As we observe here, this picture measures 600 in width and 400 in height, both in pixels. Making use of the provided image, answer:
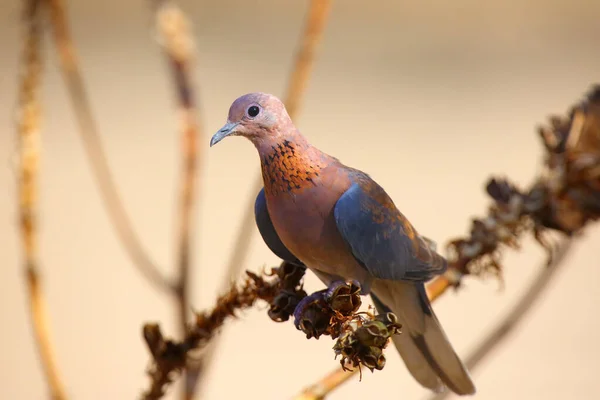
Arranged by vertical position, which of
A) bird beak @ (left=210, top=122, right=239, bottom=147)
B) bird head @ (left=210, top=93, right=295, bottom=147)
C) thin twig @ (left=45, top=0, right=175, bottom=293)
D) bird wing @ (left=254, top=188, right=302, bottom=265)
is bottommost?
thin twig @ (left=45, top=0, right=175, bottom=293)

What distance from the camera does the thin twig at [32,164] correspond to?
634 mm

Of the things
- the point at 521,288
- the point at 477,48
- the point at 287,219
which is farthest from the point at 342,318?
the point at 477,48

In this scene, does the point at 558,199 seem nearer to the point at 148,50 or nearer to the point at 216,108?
the point at 216,108

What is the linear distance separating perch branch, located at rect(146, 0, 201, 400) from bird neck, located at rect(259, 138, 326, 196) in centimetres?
34

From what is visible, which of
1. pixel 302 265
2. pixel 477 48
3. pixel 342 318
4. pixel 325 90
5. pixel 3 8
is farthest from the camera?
pixel 477 48

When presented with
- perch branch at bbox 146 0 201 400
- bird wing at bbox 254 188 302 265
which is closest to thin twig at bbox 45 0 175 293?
perch branch at bbox 146 0 201 400

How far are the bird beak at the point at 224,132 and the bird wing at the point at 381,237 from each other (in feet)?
0.27

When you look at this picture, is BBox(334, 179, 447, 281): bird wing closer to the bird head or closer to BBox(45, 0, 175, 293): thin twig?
the bird head

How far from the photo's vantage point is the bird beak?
0.39 meters

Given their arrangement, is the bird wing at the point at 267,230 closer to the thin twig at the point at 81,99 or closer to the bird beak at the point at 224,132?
the bird beak at the point at 224,132

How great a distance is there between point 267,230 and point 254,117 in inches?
4.5

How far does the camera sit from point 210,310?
48cm

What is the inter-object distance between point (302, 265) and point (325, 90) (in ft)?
3.73

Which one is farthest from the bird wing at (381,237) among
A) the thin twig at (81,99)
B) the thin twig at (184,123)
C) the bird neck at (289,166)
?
the thin twig at (81,99)
